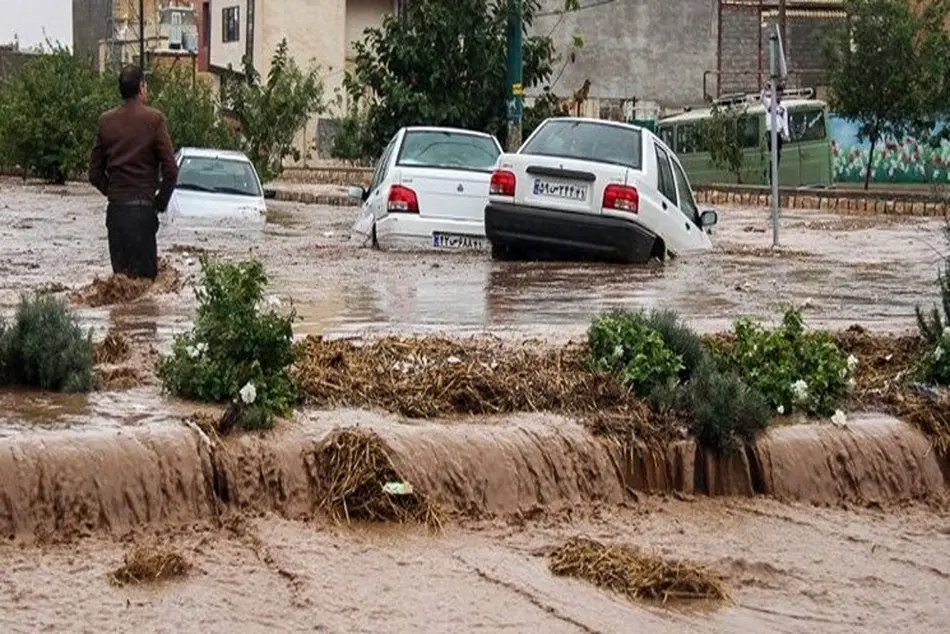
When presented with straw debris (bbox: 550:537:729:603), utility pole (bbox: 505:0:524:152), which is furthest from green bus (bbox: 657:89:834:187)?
straw debris (bbox: 550:537:729:603)

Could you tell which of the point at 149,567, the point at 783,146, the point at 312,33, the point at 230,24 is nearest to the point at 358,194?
the point at 149,567

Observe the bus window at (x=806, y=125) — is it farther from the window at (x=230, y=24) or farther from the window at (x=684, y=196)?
the window at (x=230, y=24)

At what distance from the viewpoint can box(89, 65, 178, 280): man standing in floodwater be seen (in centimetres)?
1217

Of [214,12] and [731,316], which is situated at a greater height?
[214,12]

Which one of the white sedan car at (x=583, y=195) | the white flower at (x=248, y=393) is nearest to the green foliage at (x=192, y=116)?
the white sedan car at (x=583, y=195)

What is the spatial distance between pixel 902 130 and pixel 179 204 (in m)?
25.2

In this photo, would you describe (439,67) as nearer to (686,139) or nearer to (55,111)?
(686,139)

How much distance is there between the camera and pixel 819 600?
6625 millimetres

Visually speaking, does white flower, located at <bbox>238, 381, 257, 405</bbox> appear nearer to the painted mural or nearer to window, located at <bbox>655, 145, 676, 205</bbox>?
window, located at <bbox>655, 145, 676, 205</bbox>

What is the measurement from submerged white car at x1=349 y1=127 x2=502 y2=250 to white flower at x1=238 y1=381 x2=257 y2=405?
10266 millimetres

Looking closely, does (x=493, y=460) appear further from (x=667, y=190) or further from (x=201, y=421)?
(x=667, y=190)

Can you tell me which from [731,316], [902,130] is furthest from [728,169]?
[731,316]

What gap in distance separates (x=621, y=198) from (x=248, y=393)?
920 centimetres

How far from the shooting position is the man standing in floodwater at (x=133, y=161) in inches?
479
